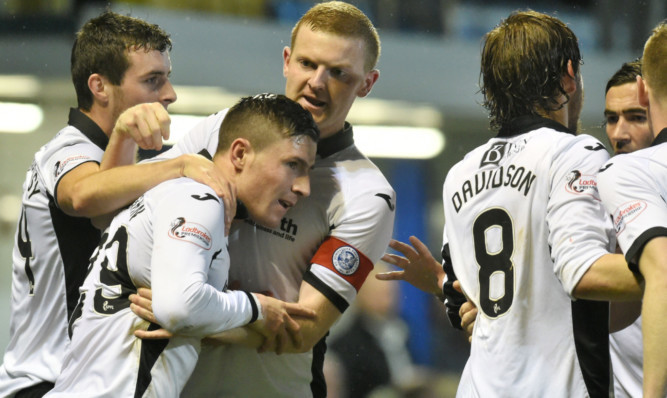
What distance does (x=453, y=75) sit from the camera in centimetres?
722

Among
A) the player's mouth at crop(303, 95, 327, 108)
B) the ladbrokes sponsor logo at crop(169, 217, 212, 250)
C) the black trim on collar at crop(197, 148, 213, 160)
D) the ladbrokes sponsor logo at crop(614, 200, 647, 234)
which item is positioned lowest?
the ladbrokes sponsor logo at crop(169, 217, 212, 250)

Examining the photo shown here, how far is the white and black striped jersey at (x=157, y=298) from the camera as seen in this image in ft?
6.61

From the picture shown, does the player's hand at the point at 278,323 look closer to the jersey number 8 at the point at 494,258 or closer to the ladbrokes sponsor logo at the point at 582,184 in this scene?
the jersey number 8 at the point at 494,258

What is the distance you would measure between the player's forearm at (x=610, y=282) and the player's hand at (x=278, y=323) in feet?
2.53

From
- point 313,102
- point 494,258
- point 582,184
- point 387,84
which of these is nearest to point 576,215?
point 582,184

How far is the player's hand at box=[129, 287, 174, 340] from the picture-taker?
2.10 metres

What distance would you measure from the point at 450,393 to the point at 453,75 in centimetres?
278

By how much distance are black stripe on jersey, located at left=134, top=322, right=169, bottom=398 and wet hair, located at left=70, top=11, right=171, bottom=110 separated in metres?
1.08

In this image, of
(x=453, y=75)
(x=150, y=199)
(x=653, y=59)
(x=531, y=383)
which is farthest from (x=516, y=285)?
(x=453, y=75)

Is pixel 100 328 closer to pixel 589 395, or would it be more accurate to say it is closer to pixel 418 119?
pixel 589 395

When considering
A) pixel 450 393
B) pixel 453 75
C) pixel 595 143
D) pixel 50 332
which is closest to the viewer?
pixel 595 143

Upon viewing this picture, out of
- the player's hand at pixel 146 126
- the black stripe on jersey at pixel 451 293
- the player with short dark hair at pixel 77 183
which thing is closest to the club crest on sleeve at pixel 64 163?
the player with short dark hair at pixel 77 183

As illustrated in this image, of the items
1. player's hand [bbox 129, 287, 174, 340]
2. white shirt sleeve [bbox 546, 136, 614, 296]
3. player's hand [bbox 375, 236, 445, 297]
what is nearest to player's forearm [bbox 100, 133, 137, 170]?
player's hand [bbox 129, 287, 174, 340]

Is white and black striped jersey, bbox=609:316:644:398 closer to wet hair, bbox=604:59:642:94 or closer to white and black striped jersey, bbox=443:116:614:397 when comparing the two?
white and black striped jersey, bbox=443:116:614:397
